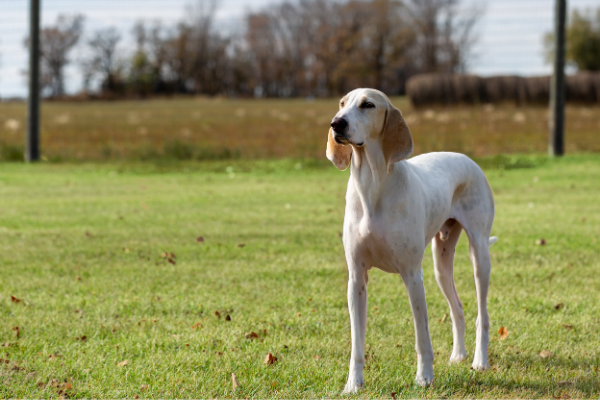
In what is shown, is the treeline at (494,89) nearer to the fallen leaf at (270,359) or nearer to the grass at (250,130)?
the grass at (250,130)

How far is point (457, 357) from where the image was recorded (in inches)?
167

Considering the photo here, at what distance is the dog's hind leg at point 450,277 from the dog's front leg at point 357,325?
31.3 inches

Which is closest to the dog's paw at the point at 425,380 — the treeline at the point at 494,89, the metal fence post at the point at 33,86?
the metal fence post at the point at 33,86

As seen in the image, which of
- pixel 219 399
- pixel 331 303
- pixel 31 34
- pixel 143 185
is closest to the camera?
pixel 219 399

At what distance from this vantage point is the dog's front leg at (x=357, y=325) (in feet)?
12.1

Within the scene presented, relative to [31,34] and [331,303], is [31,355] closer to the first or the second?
[331,303]

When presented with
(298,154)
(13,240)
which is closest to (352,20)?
(298,154)

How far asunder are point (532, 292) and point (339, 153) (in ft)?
9.04

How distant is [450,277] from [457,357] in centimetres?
50

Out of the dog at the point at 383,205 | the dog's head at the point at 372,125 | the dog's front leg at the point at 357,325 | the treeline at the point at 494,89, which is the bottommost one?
the dog's front leg at the point at 357,325

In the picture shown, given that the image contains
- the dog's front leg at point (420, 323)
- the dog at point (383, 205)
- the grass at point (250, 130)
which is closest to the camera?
the dog at point (383, 205)

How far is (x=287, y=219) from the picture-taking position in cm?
875

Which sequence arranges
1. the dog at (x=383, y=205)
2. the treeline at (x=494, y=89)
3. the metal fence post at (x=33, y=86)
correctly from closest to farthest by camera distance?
the dog at (x=383, y=205) < the metal fence post at (x=33, y=86) < the treeline at (x=494, y=89)

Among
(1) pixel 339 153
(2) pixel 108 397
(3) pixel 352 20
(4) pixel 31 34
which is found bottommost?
(2) pixel 108 397
